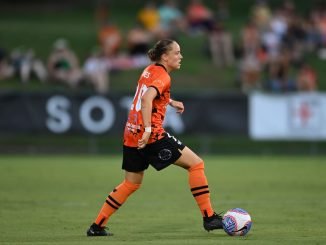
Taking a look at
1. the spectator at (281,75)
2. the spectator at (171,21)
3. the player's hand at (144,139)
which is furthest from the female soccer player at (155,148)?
the spectator at (171,21)

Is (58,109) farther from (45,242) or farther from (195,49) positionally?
(45,242)

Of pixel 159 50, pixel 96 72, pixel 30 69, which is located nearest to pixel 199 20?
pixel 96 72

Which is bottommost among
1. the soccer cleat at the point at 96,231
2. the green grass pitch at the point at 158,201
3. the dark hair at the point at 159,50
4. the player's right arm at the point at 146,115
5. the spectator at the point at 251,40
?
the green grass pitch at the point at 158,201

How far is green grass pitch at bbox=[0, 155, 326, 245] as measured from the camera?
10.4m

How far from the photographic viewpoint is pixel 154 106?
411 inches

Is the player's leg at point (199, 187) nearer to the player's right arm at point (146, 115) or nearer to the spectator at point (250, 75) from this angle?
the player's right arm at point (146, 115)

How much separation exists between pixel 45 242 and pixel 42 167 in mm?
11781

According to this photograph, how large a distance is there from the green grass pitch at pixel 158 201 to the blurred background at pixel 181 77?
48.2 inches

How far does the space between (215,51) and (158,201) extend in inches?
678

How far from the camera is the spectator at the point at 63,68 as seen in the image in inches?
1120

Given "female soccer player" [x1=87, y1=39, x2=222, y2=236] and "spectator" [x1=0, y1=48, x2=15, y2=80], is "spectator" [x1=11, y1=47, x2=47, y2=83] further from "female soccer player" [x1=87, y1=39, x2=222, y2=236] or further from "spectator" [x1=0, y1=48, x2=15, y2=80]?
"female soccer player" [x1=87, y1=39, x2=222, y2=236]

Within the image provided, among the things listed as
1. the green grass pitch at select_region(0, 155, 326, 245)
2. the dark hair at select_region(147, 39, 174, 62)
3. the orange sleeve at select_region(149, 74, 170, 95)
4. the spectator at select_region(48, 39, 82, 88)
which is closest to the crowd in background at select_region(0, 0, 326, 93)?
the spectator at select_region(48, 39, 82, 88)

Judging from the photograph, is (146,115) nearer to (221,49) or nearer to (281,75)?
(281,75)

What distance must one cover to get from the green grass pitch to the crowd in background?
16.5 ft
